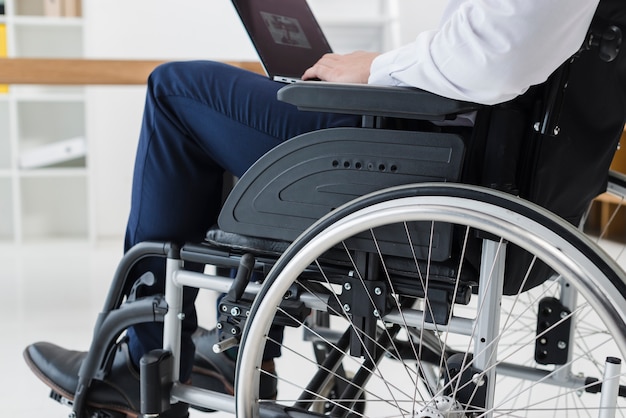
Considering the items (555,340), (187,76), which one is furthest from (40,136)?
(555,340)

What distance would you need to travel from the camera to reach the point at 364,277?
0.95 meters

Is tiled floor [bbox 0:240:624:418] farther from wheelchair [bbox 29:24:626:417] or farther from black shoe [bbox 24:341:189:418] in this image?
wheelchair [bbox 29:24:626:417]

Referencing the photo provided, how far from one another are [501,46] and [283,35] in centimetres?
57

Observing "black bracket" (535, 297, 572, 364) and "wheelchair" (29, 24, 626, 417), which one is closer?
"wheelchair" (29, 24, 626, 417)

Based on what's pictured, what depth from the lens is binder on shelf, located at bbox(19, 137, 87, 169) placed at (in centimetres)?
366

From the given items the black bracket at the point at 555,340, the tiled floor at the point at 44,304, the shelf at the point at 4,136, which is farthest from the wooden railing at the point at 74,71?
the shelf at the point at 4,136

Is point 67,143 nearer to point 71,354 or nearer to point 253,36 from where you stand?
point 71,354

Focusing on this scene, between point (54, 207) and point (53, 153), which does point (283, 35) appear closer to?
point (53, 153)

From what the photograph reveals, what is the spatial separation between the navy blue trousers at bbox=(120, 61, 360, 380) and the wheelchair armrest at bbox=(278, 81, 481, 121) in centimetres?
14

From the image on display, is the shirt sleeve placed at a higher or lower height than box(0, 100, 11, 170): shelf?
higher

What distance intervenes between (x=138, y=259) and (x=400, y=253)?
46 centimetres

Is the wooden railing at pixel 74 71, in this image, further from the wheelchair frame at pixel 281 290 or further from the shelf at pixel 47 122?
the shelf at pixel 47 122

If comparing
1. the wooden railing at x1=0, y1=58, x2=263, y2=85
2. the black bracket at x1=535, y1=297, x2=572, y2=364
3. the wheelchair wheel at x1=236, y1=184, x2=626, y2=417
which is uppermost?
the wooden railing at x1=0, y1=58, x2=263, y2=85

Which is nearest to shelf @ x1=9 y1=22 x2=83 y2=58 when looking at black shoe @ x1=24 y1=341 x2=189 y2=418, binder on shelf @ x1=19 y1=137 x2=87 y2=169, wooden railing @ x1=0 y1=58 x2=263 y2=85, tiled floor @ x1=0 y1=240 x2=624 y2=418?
binder on shelf @ x1=19 y1=137 x2=87 y2=169
